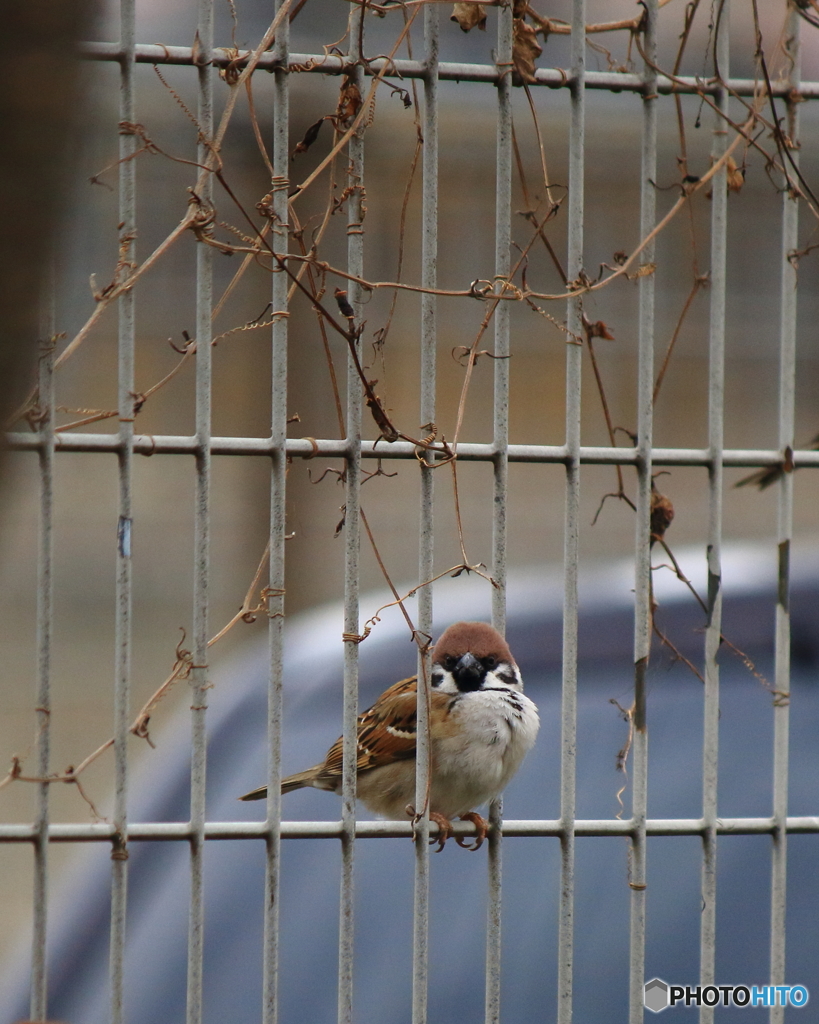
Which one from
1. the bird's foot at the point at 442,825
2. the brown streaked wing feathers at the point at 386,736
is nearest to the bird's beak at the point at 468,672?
the brown streaked wing feathers at the point at 386,736

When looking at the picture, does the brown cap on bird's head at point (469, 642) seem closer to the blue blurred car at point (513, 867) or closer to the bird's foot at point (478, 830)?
the bird's foot at point (478, 830)

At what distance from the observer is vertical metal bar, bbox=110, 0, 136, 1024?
1771 millimetres

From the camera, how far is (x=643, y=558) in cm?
199

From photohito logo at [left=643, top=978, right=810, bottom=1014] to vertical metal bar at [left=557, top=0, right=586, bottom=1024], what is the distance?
21 cm

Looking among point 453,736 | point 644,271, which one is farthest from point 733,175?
point 453,736

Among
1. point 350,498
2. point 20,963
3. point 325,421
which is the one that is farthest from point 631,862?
point 325,421

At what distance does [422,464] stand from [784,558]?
0.72m

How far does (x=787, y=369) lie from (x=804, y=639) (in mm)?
1512

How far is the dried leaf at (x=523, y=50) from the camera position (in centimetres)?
190

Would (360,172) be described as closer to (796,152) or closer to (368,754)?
(796,152)

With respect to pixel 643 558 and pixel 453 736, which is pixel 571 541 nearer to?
pixel 643 558

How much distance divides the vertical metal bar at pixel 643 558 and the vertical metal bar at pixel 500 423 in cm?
24

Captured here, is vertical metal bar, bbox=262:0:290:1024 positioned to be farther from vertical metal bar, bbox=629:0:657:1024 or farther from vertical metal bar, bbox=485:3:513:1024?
vertical metal bar, bbox=629:0:657:1024

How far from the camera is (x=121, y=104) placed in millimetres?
1789
